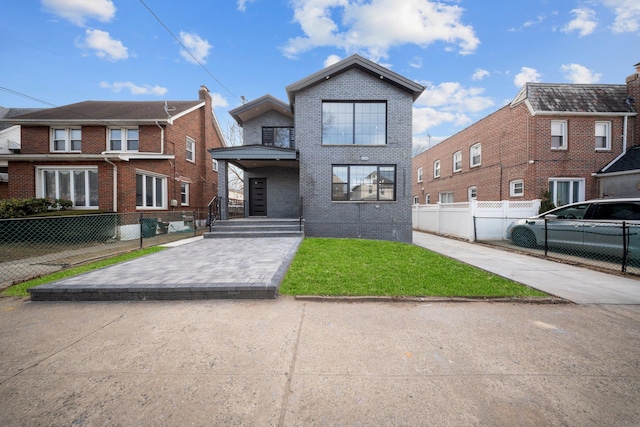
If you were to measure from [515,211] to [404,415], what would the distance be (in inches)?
489

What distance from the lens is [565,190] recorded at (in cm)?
1254

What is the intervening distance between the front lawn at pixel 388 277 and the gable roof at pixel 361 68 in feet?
24.5

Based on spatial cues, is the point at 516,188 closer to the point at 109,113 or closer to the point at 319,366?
the point at 319,366

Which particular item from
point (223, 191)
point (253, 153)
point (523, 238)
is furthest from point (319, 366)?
point (223, 191)

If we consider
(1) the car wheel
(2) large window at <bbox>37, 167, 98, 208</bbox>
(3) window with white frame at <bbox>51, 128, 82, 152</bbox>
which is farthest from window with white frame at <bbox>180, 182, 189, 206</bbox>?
(1) the car wheel

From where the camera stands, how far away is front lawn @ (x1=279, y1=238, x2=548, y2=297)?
14.4 feet

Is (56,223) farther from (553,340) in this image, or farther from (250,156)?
(553,340)

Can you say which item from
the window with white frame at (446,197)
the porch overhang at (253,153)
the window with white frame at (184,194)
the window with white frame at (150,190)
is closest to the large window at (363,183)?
the porch overhang at (253,153)

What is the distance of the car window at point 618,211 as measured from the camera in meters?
6.64

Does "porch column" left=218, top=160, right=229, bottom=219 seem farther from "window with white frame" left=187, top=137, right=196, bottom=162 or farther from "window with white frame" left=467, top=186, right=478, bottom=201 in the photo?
"window with white frame" left=467, top=186, right=478, bottom=201

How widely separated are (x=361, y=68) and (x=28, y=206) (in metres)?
15.5

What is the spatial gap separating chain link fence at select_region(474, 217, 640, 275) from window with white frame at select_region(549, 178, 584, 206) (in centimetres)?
512

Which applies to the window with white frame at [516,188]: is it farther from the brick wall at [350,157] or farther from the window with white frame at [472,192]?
the brick wall at [350,157]

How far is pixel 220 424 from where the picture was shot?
1825mm
